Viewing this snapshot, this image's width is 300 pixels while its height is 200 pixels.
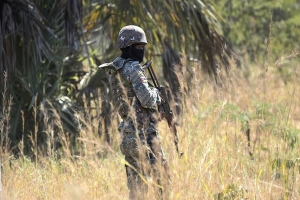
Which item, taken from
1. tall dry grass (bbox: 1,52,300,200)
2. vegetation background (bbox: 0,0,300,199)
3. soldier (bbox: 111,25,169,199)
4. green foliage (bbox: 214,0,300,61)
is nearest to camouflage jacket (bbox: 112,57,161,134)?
soldier (bbox: 111,25,169,199)

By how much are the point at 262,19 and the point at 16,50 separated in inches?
292

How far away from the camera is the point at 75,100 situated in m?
8.53

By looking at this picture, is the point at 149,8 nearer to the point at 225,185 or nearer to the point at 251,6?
the point at 225,185

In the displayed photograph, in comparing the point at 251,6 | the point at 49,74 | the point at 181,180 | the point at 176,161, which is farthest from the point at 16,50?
the point at 251,6

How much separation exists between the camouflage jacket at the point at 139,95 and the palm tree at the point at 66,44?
274 centimetres

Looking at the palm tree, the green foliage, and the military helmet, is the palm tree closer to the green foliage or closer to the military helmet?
the military helmet

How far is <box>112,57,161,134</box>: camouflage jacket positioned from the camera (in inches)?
183

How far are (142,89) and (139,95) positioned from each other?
42 millimetres

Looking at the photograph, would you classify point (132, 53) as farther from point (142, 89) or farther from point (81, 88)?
point (81, 88)

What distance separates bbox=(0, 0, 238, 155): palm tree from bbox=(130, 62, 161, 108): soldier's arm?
2.85 metres

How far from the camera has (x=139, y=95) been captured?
15.3 feet

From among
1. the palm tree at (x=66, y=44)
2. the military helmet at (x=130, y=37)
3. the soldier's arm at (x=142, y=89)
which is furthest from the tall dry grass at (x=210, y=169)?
the palm tree at (x=66, y=44)

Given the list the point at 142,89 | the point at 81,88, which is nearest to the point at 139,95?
the point at 142,89

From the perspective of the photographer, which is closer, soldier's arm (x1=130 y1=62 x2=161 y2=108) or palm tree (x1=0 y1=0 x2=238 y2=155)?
soldier's arm (x1=130 y1=62 x2=161 y2=108)
